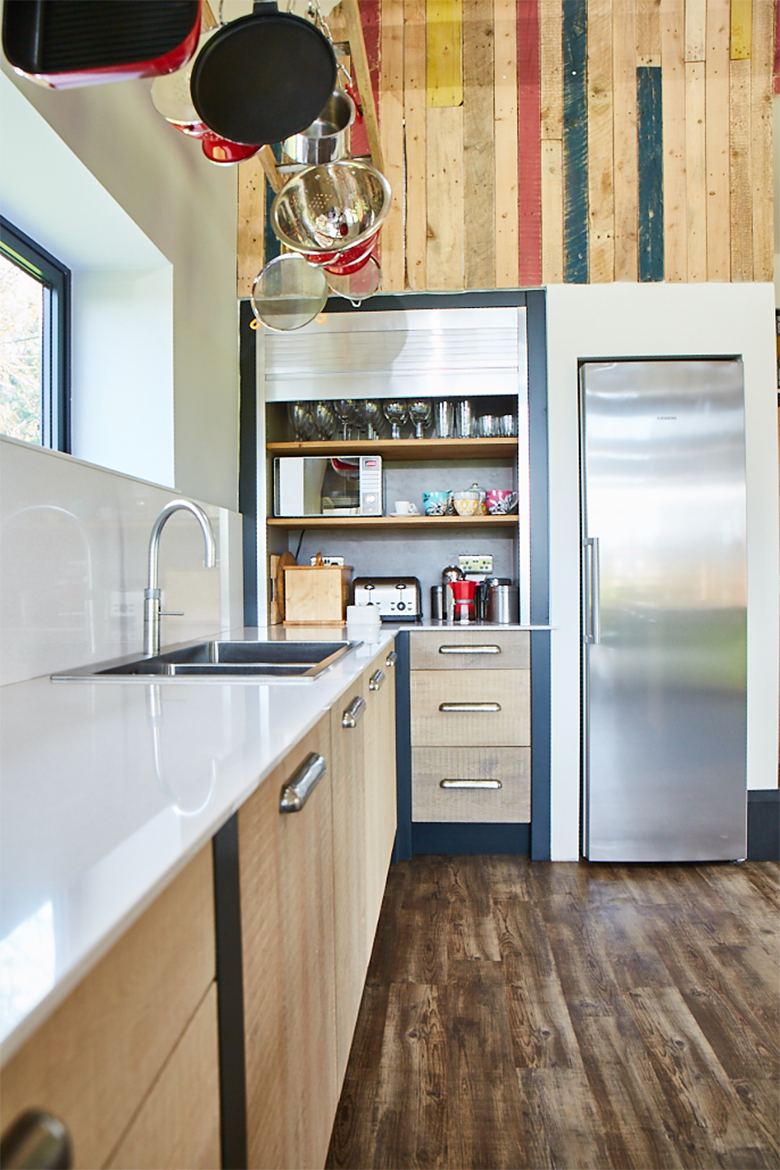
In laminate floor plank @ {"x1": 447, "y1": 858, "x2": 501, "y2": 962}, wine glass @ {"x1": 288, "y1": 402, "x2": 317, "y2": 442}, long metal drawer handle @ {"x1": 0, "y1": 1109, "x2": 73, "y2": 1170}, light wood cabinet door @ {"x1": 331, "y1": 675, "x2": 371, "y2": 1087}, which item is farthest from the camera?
wine glass @ {"x1": 288, "y1": 402, "x2": 317, "y2": 442}

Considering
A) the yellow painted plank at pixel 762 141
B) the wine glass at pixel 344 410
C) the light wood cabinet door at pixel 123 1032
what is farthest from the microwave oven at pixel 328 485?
the light wood cabinet door at pixel 123 1032

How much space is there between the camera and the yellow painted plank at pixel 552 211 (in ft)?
9.73

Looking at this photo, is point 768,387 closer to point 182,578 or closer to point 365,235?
point 365,235

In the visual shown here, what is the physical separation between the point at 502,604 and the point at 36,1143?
273 centimetres

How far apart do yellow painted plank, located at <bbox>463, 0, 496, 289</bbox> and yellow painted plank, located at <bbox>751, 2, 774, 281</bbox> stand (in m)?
1.03

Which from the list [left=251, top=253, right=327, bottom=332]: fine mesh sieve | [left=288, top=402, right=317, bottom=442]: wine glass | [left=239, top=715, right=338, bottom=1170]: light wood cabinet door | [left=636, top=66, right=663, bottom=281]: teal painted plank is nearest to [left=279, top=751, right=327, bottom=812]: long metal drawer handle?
[left=239, top=715, right=338, bottom=1170]: light wood cabinet door

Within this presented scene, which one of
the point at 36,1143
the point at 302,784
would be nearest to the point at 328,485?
the point at 302,784

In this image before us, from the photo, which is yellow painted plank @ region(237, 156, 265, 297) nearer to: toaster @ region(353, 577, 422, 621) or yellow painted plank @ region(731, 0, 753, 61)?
toaster @ region(353, 577, 422, 621)

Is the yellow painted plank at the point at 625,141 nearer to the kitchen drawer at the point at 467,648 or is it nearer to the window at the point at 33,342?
the kitchen drawer at the point at 467,648

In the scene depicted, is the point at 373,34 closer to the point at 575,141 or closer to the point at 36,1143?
the point at 575,141

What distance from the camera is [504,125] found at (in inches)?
118

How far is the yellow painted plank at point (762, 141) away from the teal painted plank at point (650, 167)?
0.36m

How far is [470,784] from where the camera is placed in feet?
9.20

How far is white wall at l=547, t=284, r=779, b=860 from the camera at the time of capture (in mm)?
2854
